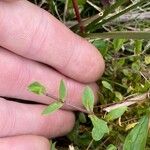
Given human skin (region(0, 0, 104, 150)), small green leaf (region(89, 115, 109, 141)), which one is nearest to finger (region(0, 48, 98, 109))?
human skin (region(0, 0, 104, 150))

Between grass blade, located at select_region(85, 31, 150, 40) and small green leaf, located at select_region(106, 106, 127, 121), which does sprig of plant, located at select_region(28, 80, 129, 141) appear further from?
grass blade, located at select_region(85, 31, 150, 40)

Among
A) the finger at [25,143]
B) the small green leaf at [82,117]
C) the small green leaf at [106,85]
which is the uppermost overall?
the small green leaf at [106,85]

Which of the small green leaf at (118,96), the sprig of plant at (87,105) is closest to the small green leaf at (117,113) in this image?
the sprig of plant at (87,105)

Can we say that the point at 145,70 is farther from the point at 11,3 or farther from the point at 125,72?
the point at 11,3

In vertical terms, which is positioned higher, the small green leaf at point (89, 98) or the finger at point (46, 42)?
the finger at point (46, 42)

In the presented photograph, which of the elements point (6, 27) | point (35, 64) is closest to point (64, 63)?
point (35, 64)

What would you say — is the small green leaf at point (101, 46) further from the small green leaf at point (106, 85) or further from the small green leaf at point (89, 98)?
the small green leaf at point (89, 98)

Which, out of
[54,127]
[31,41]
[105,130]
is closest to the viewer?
[105,130]

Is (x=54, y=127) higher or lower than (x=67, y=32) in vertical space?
lower

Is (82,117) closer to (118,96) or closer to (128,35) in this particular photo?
(118,96)
